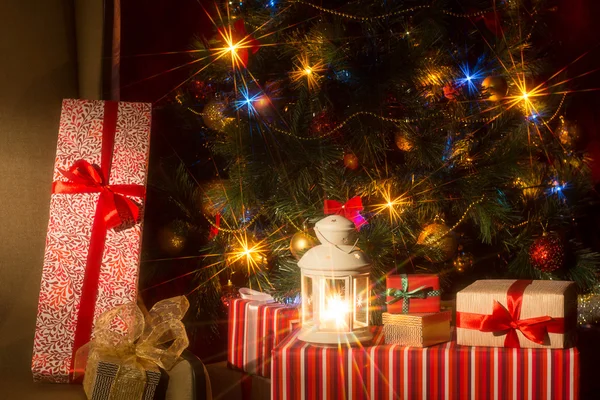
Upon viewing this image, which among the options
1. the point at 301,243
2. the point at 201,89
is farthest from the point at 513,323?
the point at 201,89

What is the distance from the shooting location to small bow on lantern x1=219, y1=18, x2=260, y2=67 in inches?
67.6

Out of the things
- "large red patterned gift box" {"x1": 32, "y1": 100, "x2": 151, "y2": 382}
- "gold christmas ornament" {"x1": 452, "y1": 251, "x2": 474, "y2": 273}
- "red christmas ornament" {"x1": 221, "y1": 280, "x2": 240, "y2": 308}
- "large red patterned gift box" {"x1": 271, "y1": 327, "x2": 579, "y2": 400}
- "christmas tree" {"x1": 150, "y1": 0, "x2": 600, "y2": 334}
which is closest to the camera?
"large red patterned gift box" {"x1": 271, "y1": 327, "x2": 579, "y2": 400}

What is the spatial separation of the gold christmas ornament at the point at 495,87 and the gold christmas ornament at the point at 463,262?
0.37 m

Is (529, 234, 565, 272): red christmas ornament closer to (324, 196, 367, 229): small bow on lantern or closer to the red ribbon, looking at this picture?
(324, 196, 367, 229): small bow on lantern

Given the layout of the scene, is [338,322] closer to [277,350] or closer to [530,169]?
[277,350]

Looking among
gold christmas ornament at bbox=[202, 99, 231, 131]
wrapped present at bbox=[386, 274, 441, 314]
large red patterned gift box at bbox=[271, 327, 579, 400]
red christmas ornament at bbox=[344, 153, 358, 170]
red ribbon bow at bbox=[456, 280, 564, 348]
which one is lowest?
large red patterned gift box at bbox=[271, 327, 579, 400]

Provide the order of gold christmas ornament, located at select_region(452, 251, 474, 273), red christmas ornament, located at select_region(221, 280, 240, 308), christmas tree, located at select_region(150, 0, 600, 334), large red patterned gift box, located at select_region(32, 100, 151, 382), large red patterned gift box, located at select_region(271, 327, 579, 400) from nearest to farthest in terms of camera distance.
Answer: large red patterned gift box, located at select_region(271, 327, 579, 400), large red patterned gift box, located at select_region(32, 100, 151, 382), christmas tree, located at select_region(150, 0, 600, 334), gold christmas ornament, located at select_region(452, 251, 474, 273), red christmas ornament, located at select_region(221, 280, 240, 308)

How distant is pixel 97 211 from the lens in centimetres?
152

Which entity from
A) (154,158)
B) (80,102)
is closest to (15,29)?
(80,102)

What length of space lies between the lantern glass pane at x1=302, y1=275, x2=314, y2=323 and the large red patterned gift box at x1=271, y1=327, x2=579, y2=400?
97mm

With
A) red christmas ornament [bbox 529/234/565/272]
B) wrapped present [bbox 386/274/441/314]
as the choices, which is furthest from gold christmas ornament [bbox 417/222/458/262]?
wrapped present [bbox 386/274/441/314]

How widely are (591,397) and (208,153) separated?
1165mm

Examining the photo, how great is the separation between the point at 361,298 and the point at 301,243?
24cm

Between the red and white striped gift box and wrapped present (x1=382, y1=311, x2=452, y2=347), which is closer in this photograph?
wrapped present (x1=382, y1=311, x2=452, y2=347)
